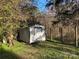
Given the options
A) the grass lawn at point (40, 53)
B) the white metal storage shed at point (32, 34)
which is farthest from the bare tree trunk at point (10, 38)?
the white metal storage shed at point (32, 34)

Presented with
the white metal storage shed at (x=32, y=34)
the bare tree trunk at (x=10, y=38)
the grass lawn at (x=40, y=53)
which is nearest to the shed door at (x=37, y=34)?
the white metal storage shed at (x=32, y=34)

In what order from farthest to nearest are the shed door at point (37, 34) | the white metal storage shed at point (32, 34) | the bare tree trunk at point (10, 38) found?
the shed door at point (37, 34)
the white metal storage shed at point (32, 34)
the bare tree trunk at point (10, 38)

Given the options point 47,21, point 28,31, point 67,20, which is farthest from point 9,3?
point 47,21

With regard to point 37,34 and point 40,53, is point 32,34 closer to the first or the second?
point 37,34

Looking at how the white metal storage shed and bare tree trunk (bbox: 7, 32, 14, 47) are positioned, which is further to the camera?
the white metal storage shed

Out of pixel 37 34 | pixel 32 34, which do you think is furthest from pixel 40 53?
pixel 37 34

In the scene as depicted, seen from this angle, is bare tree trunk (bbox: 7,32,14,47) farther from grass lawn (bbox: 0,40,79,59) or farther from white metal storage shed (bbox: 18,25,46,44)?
white metal storage shed (bbox: 18,25,46,44)

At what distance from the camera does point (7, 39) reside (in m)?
28.1

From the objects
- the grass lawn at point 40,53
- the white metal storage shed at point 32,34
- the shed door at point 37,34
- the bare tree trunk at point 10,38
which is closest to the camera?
the grass lawn at point 40,53

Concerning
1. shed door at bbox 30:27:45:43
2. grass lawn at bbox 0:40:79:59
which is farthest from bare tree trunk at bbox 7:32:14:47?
shed door at bbox 30:27:45:43

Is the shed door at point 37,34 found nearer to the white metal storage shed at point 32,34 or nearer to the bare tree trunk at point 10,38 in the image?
the white metal storage shed at point 32,34

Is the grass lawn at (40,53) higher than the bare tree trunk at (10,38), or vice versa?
the bare tree trunk at (10,38)

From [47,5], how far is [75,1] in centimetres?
241

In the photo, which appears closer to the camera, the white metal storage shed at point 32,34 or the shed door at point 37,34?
the white metal storage shed at point 32,34
